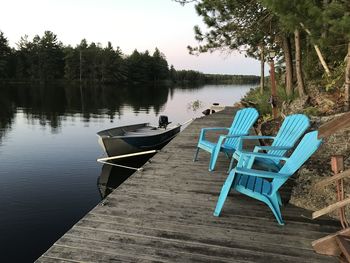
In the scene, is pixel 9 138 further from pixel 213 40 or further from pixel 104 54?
pixel 104 54

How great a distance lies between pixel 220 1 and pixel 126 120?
13975 mm

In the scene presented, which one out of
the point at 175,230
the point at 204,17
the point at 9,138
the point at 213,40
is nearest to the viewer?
the point at 175,230

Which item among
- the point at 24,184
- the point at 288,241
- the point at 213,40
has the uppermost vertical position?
the point at 213,40

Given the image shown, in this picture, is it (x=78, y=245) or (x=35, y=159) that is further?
(x=35, y=159)

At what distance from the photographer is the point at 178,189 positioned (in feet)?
15.5

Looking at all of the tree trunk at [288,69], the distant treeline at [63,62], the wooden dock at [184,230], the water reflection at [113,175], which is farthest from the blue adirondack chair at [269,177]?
the distant treeline at [63,62]

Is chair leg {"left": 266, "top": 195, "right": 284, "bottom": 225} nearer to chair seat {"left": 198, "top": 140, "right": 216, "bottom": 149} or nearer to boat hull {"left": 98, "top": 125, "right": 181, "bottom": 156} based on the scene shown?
chair seat {"left": 198, "top": 140, "right": 216, "bottom": 149}

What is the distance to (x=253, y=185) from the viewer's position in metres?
3.88

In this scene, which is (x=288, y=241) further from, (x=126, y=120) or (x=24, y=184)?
(x=126, y=120)

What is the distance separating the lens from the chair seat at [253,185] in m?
3.74

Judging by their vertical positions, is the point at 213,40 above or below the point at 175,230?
above

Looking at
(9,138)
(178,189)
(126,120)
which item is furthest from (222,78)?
(178,189)

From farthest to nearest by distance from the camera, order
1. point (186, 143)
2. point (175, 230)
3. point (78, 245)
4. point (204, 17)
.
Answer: point (204, 17) → point (186, 143) → point (175, 230) → point (78, 245)

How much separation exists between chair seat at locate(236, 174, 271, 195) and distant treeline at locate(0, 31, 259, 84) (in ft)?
252
